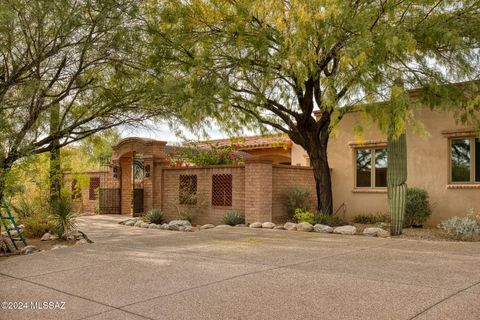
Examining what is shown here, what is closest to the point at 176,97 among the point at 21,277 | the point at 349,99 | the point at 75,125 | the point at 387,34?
the point at 75,125

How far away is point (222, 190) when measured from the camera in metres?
15.3

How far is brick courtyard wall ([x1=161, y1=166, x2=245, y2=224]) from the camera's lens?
14766mm

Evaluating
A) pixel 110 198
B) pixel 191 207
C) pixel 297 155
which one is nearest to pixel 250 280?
pixel 191 207

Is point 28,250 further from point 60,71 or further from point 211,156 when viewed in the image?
point 211,156

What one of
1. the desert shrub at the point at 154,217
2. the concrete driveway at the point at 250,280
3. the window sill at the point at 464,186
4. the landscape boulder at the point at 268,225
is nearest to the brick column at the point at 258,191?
the landscape boulder at the point at 268,225

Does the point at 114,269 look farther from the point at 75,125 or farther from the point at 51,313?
the point at 75,125

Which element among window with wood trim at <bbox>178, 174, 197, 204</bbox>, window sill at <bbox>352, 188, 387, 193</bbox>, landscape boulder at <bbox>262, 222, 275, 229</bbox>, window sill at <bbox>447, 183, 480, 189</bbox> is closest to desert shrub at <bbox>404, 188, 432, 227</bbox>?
window sill at <bbox>447, 183, 480, 189</bbox>

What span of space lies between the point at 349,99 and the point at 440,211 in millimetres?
5355

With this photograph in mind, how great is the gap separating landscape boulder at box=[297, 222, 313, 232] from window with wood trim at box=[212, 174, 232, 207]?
3.02 m

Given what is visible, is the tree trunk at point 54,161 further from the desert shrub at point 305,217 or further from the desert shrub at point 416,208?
the desert shrub at point 416,208

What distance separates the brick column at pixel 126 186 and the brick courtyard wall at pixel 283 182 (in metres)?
8.46

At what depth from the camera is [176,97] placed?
1183cm

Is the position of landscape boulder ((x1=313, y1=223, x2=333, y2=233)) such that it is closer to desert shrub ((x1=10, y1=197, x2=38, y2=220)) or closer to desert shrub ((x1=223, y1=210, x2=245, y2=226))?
desert shrub ((x1=223, y1=210, x2=245, y2=226))

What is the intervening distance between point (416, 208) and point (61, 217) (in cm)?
995
